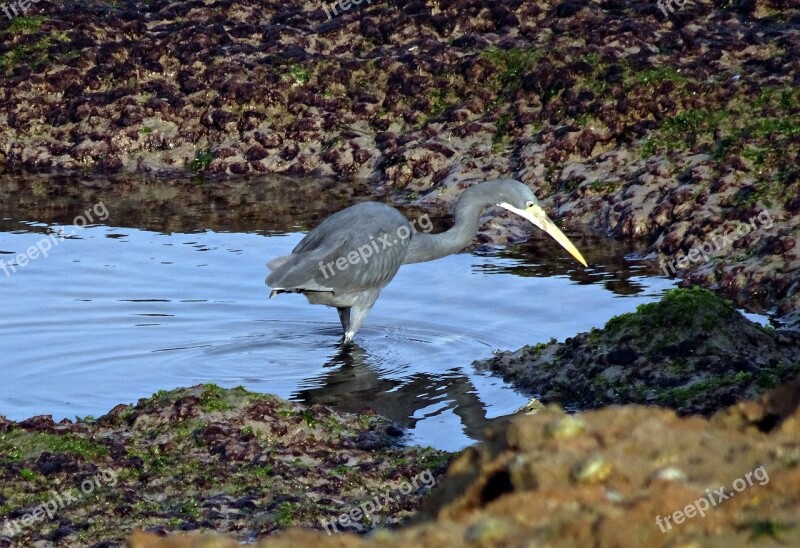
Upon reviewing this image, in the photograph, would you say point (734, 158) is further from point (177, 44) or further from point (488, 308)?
point (177, 44)

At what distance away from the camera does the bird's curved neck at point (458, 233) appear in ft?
39.8

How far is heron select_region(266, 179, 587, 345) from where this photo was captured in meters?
11.4

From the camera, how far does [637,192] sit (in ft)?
51.7
